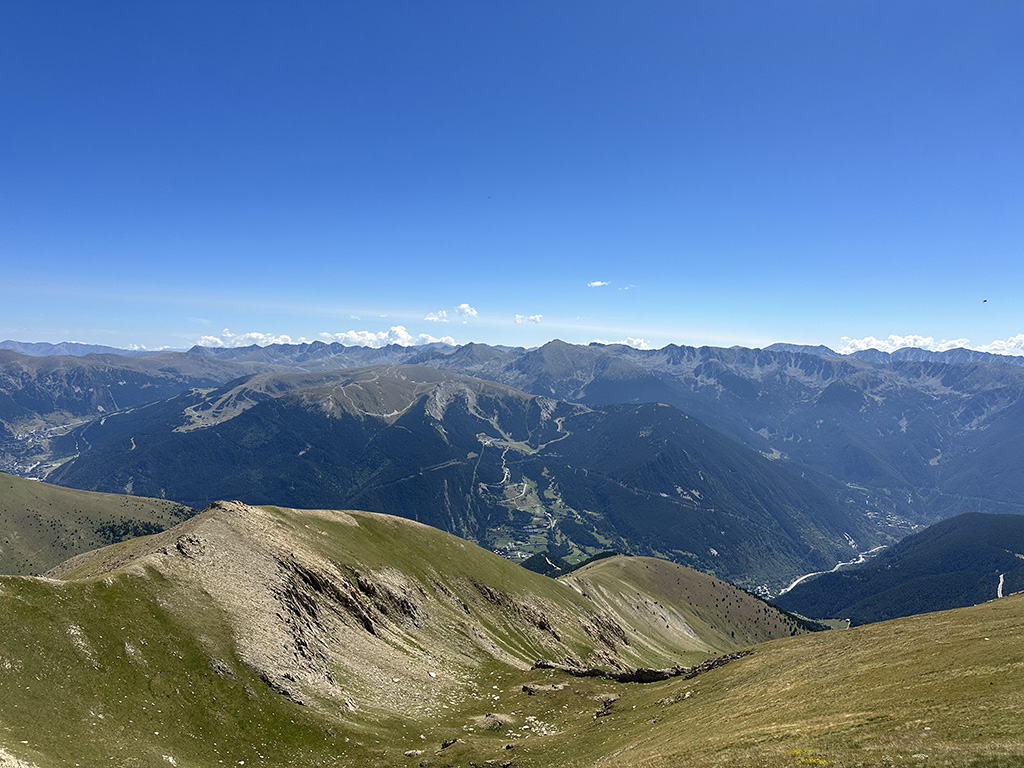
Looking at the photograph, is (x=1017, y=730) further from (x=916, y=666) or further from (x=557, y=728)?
(x=557, y=728)

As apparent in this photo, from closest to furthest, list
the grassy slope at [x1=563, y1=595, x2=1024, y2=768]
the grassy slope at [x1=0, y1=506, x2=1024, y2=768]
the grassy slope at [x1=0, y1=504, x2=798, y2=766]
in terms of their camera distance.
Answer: the grassy slope at [x1=563, y1=595, x2=1024, y2=768], the grassy slope at [x1=0, y1=506, x2=1024, y2=768], the grassy slope at [x1=0, y1=504, x2=798, y2=766]

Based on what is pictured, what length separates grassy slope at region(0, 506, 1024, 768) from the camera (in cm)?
3634

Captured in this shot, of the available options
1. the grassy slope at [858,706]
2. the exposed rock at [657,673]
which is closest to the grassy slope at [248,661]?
the exposed rock at [657,673]

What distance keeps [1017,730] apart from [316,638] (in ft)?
268

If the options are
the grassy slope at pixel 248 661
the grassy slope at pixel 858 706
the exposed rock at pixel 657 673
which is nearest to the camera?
the grassy slope at pixel 858 706

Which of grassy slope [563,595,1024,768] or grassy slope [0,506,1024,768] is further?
grassy slope [0,506,1024,768]

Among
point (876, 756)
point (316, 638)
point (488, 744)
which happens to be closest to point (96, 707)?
point (316, 638)

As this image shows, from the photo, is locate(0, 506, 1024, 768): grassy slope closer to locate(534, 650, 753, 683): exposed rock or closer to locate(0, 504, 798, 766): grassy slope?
locate(0, 504, 798, 766): grassy slope

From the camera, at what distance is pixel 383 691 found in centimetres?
7281

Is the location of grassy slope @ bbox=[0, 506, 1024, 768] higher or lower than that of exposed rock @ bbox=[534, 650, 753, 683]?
higher

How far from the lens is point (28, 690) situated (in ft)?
Result: 149

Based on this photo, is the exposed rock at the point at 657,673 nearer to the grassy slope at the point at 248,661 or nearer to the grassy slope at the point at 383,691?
the grassy slope at the point at 383,691

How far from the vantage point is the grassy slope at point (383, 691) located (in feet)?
119

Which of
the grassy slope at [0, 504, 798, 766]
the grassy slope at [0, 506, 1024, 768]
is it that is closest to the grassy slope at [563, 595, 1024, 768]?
the grassy slope at [0, 506, 1024, 768]
